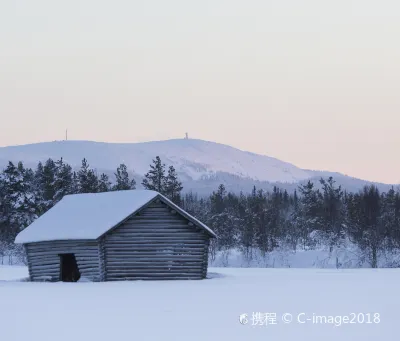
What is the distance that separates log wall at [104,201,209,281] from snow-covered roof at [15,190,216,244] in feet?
2.05

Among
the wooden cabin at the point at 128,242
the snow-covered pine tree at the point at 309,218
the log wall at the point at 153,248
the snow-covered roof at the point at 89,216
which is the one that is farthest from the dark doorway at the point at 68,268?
the snow-covered pine tree at the point at 309,218

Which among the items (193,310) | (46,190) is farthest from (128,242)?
(46,190)

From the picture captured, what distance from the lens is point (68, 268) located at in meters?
43.0

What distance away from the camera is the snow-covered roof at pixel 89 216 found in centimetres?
3827

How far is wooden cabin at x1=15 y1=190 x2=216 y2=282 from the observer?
3828 centimetres

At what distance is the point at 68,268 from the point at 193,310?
21281 millimetres

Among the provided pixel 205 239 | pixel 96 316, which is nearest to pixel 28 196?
pixel 205 239

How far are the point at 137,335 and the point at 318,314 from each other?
6049mm

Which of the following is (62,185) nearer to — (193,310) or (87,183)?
(87,183)

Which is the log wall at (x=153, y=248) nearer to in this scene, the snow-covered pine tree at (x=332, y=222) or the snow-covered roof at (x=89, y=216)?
the snow-covered roof at (x=89, y=216)

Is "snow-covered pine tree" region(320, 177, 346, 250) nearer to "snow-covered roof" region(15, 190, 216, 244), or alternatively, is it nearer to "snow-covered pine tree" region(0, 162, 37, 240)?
"snow-covered pine tree" region(0, 162, 37, 240)

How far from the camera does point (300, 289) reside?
3167cm

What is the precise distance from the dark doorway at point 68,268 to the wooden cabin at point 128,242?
105 millimetres

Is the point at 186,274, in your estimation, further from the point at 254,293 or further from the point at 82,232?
the point at 254,293
